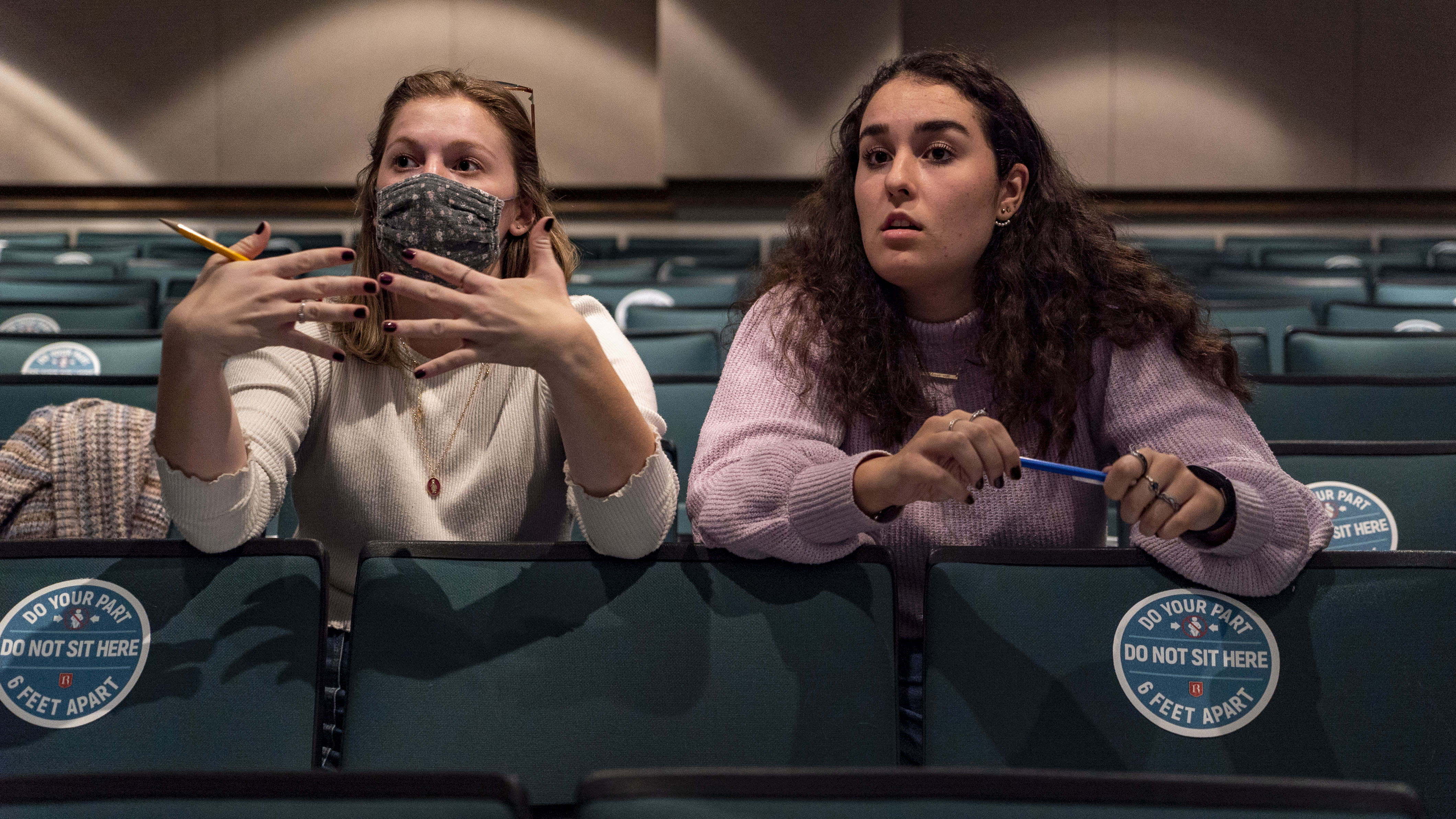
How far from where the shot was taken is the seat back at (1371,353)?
2.49 m

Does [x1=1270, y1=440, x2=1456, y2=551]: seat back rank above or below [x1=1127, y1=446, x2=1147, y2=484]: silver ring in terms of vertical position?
below

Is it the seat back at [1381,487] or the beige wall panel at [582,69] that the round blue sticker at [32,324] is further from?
the beige wall panel at [582,69]

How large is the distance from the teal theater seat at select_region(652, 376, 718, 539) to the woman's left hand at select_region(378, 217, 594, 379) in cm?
106

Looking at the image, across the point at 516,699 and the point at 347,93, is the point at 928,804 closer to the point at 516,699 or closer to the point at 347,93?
the point at 516,699

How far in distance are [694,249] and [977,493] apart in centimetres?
513

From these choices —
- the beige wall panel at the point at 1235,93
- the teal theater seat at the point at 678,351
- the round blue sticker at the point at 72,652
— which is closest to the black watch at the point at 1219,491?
the round blue sticker at the point at 72,652

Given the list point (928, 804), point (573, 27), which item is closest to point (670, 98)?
point (573, 27)

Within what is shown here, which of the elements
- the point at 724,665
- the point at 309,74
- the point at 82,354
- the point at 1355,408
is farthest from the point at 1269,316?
the point at 309,74

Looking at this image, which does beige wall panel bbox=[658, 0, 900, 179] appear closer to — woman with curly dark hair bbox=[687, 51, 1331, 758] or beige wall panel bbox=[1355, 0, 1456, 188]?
beige wall panel bbox=[1355, 0, 1456, 188]

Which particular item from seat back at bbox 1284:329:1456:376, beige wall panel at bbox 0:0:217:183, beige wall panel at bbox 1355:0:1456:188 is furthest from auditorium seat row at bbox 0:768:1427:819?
beige wall panel at bbox 1355:0:1456:188

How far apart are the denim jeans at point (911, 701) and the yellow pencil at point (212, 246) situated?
86 centimetres

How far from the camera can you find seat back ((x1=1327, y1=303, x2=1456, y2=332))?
3070 millimetres

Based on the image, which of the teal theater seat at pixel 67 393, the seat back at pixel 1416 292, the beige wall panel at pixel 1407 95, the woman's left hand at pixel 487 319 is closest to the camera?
the woman's left hand at pixel 487 319

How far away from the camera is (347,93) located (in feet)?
25.4
